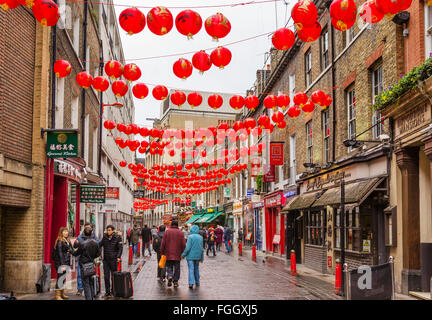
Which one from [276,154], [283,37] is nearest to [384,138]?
[283,37]

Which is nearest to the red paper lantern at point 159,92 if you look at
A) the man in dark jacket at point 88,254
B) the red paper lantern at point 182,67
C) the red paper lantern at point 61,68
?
the red paper lantern at point 61,68

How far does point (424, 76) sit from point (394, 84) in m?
1.97

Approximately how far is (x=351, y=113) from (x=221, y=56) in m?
7.79

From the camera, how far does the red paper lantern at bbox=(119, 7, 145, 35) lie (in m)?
9.80

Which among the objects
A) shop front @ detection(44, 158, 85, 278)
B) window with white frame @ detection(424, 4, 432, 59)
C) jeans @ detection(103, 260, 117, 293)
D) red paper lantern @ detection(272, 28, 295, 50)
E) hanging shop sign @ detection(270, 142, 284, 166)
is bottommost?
jeans @ detection(103, 260, 117, 293)

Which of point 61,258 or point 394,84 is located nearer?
point 61,258

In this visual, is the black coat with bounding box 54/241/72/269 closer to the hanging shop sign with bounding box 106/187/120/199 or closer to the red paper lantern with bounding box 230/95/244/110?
the red paper lantern with bounding box 230/95/244/110

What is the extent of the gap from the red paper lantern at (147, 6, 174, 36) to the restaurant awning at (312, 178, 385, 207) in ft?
24.6

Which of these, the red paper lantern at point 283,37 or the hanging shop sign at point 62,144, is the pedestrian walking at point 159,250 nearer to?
the hanging shop sign at point 62,144

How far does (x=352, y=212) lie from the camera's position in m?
16.7

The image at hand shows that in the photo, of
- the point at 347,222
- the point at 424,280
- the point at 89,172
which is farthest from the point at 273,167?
the point at 424,280

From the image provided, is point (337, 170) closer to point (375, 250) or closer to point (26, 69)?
point (375, 250)

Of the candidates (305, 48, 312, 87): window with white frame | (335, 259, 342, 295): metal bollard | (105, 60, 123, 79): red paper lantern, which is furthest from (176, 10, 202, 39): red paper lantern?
(305, 48, 312, 87): window with white frame

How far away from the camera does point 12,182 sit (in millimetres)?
12711
